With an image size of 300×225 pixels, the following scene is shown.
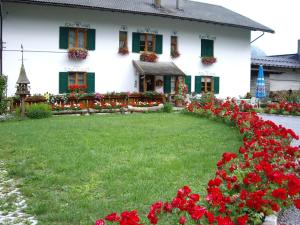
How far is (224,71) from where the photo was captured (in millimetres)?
26188

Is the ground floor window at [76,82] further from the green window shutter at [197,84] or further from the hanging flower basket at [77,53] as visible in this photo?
the green window shutter at [197,84]

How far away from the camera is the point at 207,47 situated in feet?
82.9

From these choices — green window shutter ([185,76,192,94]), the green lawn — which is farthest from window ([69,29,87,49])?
the green lawn

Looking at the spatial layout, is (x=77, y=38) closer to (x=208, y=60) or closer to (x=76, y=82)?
(x=76, y=82)

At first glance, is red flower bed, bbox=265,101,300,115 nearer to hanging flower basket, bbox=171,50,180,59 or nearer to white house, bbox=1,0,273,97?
white house, bbox=1,0,273,97

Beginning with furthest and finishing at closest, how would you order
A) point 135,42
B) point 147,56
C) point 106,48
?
point 147,56, point 135,42, point 106,48

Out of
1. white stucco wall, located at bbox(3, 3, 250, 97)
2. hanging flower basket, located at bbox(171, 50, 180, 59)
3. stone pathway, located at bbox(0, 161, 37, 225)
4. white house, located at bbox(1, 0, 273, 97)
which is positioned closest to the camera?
stone pathway, located at bbox(0, 161, 37, 225)

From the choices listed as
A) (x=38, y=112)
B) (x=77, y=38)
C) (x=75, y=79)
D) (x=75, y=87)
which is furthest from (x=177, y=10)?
(x=38, y=112)

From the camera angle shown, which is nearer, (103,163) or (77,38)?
(103,163)

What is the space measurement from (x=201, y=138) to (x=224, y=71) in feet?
53.6

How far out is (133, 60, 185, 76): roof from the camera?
2161cm

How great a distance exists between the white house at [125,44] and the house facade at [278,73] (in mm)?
3323

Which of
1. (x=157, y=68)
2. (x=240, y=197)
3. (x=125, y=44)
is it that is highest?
(x=125, y=44)

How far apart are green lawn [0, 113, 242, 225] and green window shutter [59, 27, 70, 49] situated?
8.51 metres
